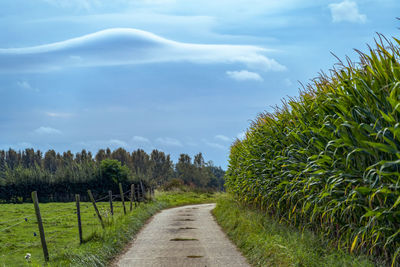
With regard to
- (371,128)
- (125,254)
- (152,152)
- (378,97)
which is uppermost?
(152,152)

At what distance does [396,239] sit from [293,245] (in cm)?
209

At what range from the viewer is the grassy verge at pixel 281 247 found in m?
5.54

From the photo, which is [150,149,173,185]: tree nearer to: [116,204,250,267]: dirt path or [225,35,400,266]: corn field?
[116,204,250,267]: dirt path

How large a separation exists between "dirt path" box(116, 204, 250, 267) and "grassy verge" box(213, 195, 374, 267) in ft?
1.03

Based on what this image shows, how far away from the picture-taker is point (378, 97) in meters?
4.72

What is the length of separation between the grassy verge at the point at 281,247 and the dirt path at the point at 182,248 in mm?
313

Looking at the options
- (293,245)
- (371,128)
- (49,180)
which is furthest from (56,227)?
(49,180)

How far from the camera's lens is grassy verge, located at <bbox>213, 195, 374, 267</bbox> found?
554 centimetres

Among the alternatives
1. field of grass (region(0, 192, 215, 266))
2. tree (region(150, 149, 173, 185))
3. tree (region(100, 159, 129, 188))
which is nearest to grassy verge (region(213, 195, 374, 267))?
field of grass (region(0, 192, 215, 266))

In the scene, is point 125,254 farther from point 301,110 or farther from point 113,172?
point 113,172

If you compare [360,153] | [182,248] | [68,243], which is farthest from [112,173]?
[360,153]

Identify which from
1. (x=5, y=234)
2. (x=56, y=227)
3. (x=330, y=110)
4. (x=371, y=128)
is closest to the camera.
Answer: (x=371, y=128)

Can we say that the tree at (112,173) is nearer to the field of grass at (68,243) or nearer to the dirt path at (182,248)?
the field of grass at (68,243)

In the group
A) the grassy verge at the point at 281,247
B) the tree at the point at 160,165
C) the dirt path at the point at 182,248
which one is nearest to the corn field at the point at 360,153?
the grassy verge at the point at 281,247
